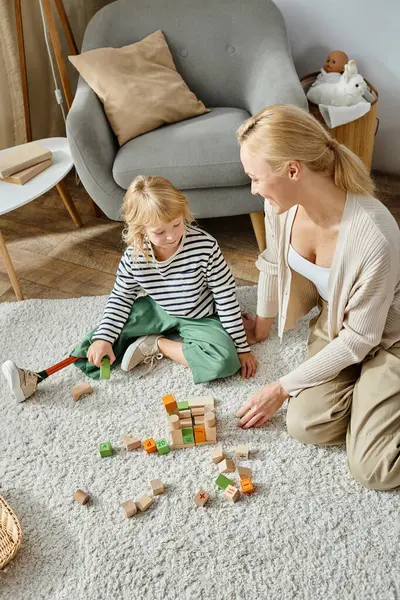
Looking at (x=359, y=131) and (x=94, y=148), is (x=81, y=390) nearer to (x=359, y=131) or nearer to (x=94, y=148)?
(x=94, y=148)

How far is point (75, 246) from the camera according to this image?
2.57 m

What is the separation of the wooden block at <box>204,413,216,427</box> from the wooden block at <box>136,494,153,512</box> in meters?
0.24

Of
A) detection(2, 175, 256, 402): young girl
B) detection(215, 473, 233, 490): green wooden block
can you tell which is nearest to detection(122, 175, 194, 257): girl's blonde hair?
detection(2, 175, 256, 402): young girl

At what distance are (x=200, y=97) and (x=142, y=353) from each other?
1.16m

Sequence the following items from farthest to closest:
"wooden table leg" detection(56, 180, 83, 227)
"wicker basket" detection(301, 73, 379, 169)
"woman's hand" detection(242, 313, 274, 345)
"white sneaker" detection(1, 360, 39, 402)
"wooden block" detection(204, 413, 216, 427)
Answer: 1. "wooden table leg" detection(56, 180, 83, 227)
2. "wicker basket" detection(301, 73, 379, 169)
3. "woman's hand" detection(242, 313, 274, 345)
4. "white sneaker" detection(1, 360, 39, 402)
5. "wooden block" detection(204, 413, 216, 427)

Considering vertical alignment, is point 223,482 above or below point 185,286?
below

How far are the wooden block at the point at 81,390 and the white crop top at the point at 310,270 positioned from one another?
0.71 meters

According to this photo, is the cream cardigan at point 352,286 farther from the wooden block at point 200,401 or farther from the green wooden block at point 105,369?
the green wooden block at point 105,369

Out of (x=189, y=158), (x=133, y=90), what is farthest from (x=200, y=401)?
(x=133, y=90)

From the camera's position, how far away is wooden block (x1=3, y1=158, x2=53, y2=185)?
7.50ft

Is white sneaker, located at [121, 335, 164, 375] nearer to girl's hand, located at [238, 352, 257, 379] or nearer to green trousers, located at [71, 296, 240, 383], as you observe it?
green trousers, located at [71, 296, 240, 383]

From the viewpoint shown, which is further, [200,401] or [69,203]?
[69,203]

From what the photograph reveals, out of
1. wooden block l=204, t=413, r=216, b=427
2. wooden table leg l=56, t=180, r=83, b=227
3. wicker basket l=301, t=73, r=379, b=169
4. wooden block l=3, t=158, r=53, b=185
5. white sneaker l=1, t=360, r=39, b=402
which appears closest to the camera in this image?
wooden block l=204, t=413, r=216, b=427

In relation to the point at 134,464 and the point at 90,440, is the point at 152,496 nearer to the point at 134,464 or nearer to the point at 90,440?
the point at 134,464
